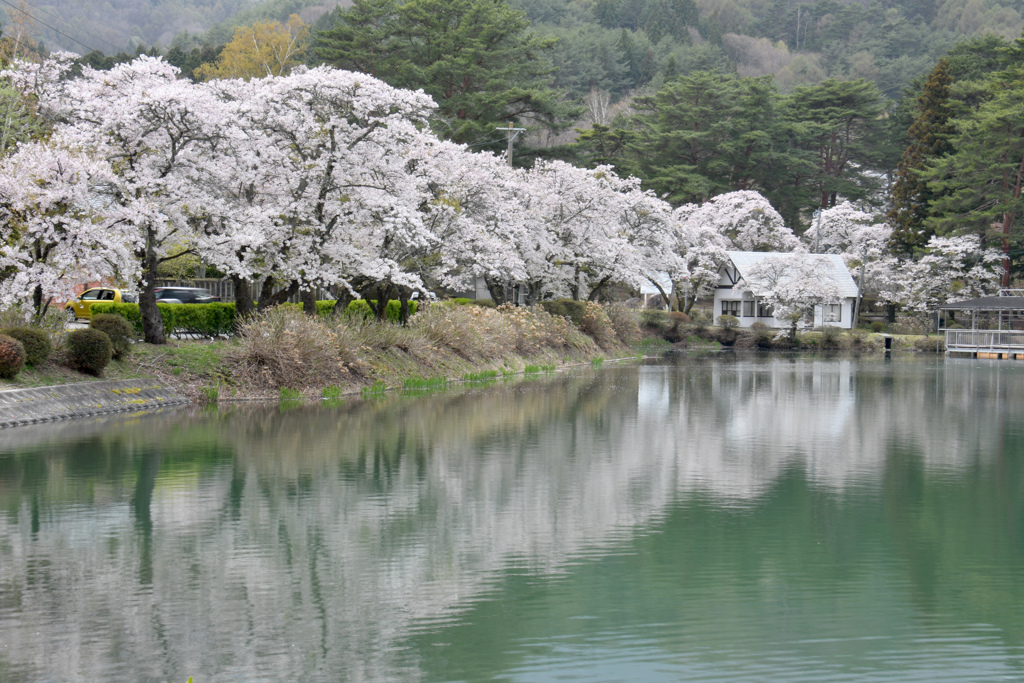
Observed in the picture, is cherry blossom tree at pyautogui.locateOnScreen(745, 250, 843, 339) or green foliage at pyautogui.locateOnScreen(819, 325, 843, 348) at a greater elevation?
cherry blossom tree at pyautogui.locateOnScreen(745, 250, 843, 339)

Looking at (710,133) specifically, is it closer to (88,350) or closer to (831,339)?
(831,339)

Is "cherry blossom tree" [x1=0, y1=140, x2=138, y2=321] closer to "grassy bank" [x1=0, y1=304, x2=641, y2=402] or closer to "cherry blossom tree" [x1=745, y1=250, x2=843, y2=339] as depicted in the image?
"grassy bank" [x1=0, y1=304, x2=641, y2=402]

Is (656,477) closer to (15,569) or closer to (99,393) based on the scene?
(15,569)

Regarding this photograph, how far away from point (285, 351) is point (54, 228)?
5.56 m

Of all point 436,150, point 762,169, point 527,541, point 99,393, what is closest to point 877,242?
point 762,169

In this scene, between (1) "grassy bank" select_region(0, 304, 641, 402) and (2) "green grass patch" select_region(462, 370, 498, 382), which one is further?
(2) "green grass patch" select_region(462, 370, 498, 382)

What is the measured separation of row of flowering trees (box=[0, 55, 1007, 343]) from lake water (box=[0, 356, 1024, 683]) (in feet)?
17.5

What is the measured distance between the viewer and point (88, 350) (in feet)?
67.7

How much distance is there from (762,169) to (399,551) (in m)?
67.4

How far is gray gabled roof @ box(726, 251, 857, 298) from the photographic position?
63719 mm

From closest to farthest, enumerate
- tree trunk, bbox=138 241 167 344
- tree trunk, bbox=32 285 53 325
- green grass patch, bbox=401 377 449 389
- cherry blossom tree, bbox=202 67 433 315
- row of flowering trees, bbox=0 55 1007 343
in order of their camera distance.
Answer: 1. row of flowering trees, bbox=0 55 1007 343
2. tree trunk, bbox=32 285 53 325
3. tree trunk, bbox=138 241 167 344
4. cherry blossom tree, bbox=202 67 433 315
5. green grass patch, bbox=401 377 449 389

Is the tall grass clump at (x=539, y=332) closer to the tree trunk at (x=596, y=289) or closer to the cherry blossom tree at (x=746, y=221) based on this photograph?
the tree trunk at (x=596, y=289)

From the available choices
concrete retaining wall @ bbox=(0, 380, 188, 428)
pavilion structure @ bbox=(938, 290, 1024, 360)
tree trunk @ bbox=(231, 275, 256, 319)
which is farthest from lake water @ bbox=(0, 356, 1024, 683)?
pavilion structure @ bbox=(938, 290, 1024, 360)

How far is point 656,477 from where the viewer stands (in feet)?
→ 45.1
